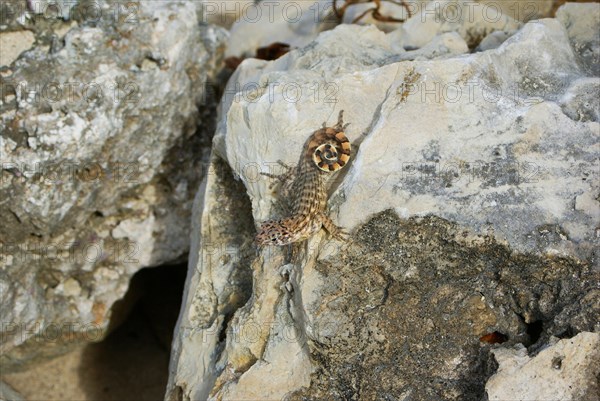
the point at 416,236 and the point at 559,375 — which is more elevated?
the point at 416,236

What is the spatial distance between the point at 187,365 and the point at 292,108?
2217 millimetres

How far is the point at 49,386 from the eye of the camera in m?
7.15

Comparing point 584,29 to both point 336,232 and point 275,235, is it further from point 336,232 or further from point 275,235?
point 275,235

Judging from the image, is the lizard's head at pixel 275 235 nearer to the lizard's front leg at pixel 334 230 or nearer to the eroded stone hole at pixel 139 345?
the lizard's front leg at pixel 334 230

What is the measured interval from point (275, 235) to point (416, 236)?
1.00 m

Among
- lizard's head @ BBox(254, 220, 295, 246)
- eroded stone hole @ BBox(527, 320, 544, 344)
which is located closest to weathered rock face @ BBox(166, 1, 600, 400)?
eroded stone hole @ BBox(527, 320, 544, 344)

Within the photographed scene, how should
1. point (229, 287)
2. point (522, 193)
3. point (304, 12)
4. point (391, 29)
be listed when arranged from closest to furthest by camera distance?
point (522, 193)
point (229, 287)
point (391, 29)
point (304, 12)

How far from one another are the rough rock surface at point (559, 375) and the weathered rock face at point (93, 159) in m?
3.85

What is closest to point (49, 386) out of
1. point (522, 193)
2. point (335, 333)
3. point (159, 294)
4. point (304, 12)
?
point (159, 294)

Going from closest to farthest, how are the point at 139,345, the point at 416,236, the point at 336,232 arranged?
the point at 416,236 < the point at 336,232 < the point at 139,345

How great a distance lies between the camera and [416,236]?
4398 mm

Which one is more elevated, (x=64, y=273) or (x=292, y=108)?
(x=292, y=108)

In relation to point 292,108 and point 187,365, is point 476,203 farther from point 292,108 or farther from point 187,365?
point 187,365

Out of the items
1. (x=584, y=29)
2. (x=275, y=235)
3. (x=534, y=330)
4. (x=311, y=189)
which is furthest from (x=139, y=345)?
(x=584, y=29)
